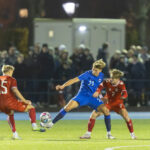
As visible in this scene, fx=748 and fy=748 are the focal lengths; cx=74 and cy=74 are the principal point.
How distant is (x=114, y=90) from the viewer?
16.7 metres

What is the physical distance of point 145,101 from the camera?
2662cm

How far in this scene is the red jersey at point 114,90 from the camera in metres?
16.6

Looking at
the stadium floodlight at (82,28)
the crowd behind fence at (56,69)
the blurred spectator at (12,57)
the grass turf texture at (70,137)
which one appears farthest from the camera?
the stadium floodlight at (82,28)

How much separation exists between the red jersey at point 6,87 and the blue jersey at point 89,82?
4.91 ft

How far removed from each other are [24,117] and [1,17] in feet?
131

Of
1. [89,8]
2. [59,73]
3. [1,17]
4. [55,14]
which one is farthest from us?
[1,17]

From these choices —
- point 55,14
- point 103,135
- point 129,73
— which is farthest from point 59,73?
point 55,14

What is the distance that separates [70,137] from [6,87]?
186 cm

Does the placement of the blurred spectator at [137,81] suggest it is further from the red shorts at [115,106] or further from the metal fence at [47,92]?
the red shorts at [115,106]

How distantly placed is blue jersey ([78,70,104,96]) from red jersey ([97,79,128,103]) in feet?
1.30

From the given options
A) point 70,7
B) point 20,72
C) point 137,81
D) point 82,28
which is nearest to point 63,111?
point 20,72

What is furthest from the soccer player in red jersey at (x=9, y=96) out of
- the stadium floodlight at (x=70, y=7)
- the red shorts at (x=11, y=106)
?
the stadium floodlight at (x=70, y=7)

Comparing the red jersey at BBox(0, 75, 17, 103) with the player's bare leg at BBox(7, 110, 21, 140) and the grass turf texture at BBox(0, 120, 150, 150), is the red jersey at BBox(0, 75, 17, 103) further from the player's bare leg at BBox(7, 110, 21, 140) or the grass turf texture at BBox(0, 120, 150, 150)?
the grass turf texture at BBox(0, 120, 150, 150)

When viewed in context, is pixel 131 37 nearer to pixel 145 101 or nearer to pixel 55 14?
pixel 55 14
